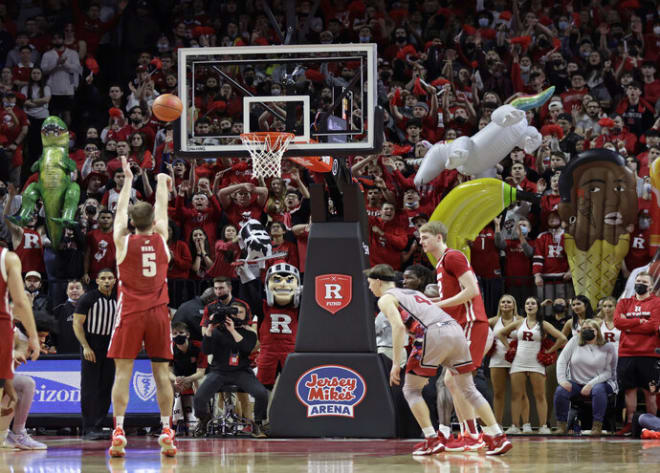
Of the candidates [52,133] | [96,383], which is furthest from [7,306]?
[52,133]

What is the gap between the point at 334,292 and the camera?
11.6 metres

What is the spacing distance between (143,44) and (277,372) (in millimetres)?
10001

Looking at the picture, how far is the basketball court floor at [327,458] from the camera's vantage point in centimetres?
761

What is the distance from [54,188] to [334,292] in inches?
236

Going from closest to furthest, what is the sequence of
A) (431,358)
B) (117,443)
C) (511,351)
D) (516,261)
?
(117,443) < (431,358) < (511,351) < (516,261)

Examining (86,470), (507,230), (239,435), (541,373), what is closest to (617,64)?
(507,230)

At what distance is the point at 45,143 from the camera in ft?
52.7

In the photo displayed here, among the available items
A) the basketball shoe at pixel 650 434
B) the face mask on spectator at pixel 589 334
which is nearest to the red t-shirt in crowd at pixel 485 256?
the face mask on spectator at pixel 589 334

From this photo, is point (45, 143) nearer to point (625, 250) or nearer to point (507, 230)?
point (507, 230)

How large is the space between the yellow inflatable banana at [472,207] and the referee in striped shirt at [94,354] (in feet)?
15.2

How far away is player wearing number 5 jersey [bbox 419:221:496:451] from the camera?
903cm

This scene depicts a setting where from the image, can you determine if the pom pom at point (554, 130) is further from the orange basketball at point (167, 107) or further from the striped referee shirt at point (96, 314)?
the striped referee shirt at point (96, 314)

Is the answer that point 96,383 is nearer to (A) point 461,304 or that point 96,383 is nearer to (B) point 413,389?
(B) point 413,389

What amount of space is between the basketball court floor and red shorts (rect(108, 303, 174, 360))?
87 cm
